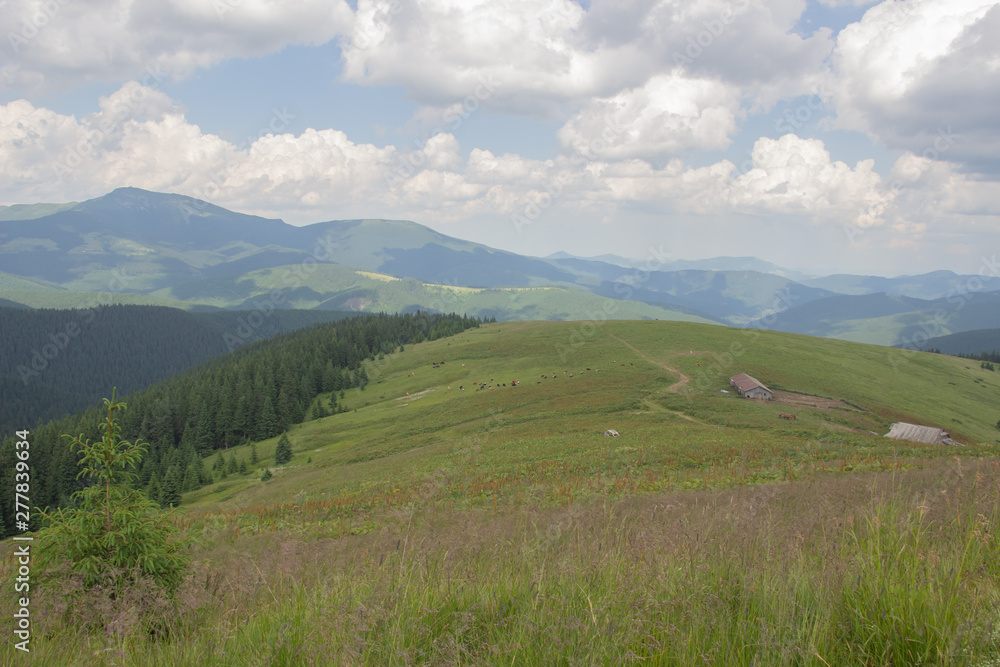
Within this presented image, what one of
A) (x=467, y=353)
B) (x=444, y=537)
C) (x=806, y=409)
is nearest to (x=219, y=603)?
(x=444, y=537)

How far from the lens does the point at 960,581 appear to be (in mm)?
4109

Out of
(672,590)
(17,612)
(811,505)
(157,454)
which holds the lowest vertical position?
(157,454)

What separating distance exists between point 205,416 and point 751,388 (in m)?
104

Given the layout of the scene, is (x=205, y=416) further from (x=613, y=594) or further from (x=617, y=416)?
(x=613, y=594)

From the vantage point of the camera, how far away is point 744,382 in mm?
62594

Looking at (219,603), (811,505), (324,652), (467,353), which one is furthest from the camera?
(467,353)

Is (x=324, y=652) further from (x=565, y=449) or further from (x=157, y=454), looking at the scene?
(x=157, y=454)

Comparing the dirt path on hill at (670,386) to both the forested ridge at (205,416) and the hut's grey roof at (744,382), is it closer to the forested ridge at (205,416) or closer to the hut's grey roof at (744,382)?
the hut's grey roof at (744,382)

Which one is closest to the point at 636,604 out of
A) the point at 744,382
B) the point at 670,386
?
the point at 670,386

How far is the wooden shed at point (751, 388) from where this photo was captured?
59375 millimetres

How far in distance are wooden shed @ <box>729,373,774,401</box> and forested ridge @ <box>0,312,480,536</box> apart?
6956 cm

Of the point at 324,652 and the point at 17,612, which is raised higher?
the point at 324,652

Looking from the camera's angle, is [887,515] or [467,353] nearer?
[887,515]

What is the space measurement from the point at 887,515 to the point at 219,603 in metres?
7.58
